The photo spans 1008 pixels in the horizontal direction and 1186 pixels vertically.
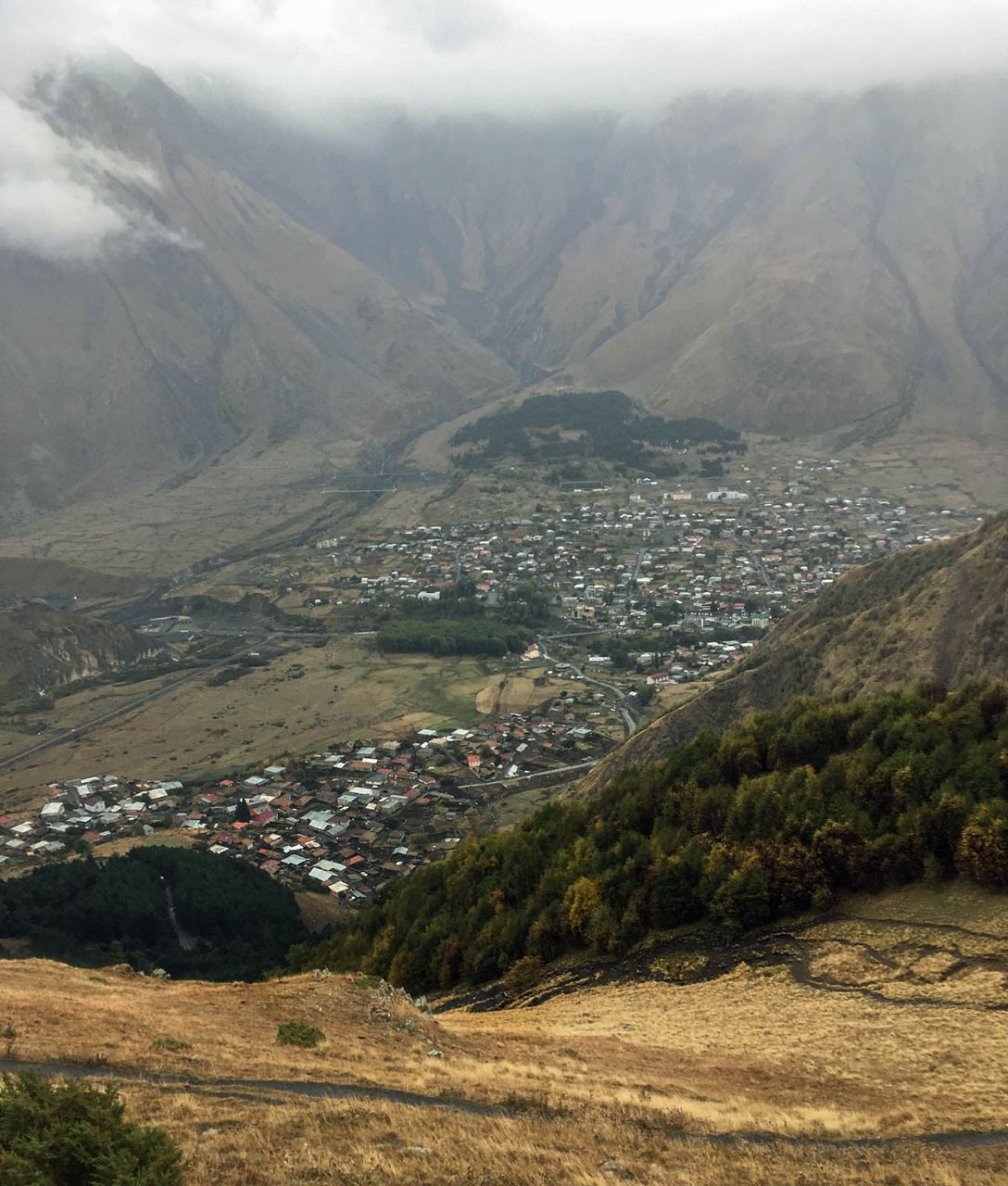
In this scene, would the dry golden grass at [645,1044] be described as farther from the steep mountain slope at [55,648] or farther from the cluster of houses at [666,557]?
the steep mountain slope at [55,648]

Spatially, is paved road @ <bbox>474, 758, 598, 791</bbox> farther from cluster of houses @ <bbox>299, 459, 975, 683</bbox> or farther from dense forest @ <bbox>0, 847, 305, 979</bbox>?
cluster of houses @ <bbox>299, 459, 975, 683</bbox>

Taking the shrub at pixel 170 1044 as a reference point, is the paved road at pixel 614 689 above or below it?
below

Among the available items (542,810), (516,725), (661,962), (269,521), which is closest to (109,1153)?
(661,962)

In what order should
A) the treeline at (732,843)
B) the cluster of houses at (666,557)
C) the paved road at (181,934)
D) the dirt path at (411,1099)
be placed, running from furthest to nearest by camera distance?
the cluster of houses at (666,557) → the paved road at (181,934) → the treeline at (732,843) → the dirt path at (411,1099)

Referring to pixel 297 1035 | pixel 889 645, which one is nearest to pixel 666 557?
pixel 889 645

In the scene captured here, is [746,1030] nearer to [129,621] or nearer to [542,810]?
[542,810]

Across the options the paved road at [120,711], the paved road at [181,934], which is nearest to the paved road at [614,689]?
the paved road at [120,711]
